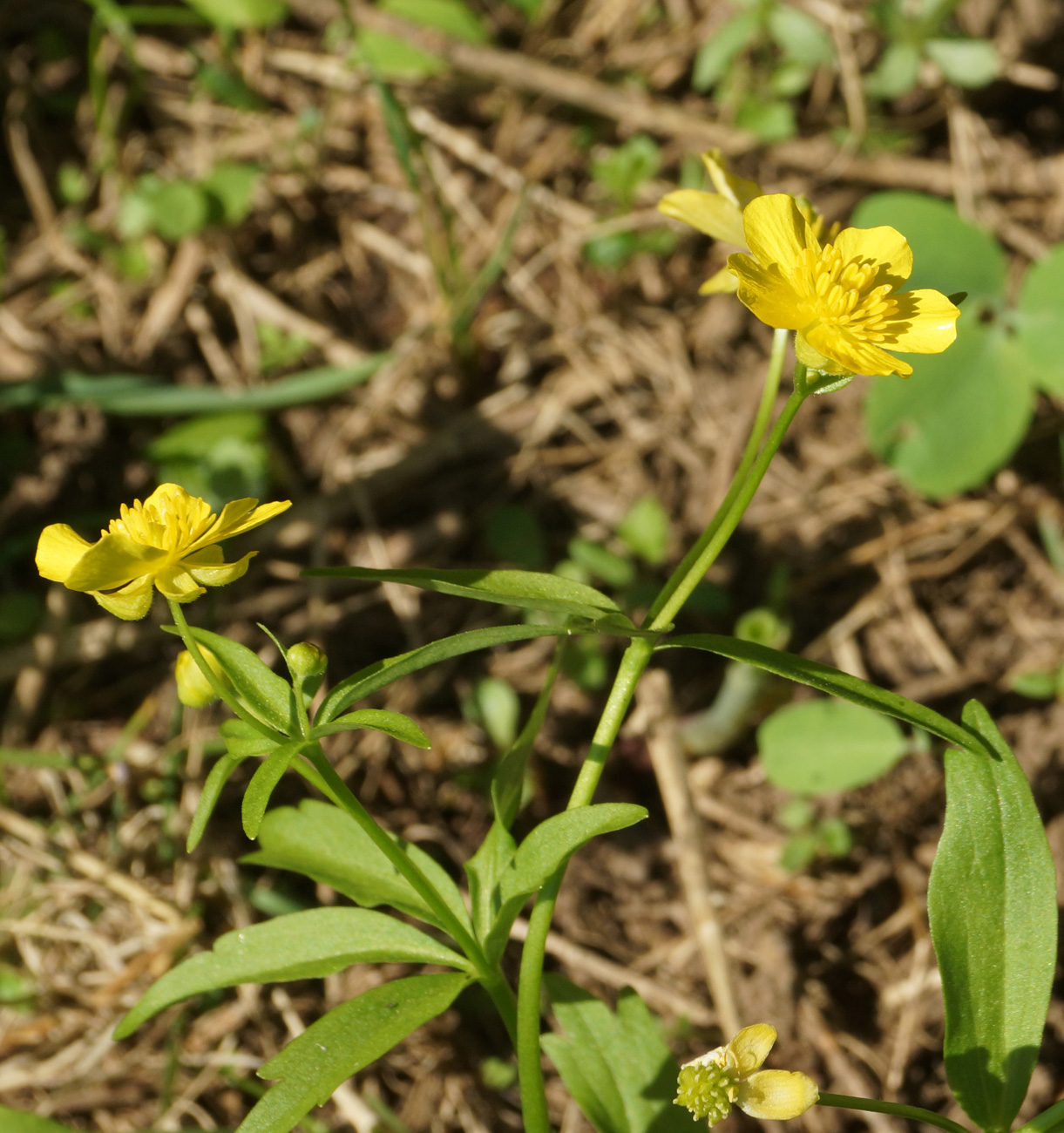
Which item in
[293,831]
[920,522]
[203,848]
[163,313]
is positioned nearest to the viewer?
[293,831]

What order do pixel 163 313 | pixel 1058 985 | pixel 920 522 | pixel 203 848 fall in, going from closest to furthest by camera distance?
pixel 1058 985 < pixel 203 848 < pixel 920 522 < pixel 163 313

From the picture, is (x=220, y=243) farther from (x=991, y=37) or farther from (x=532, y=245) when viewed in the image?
(x=991, y=37)

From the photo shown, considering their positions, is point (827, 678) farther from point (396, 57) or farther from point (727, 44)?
point (396, 57)

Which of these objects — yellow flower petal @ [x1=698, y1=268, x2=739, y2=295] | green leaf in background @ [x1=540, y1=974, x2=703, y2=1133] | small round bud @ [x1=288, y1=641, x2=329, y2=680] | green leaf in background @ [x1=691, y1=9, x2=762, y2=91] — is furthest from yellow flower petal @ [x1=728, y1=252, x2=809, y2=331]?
green leaf in background @ [x1=691, y1=9, x2=762, y2=91]

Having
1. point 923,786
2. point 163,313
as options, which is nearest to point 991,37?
point 923,786

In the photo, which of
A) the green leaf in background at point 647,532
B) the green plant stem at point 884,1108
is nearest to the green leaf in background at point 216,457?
the green leaf in background at point 647,532

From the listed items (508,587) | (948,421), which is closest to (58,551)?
(508,587)
